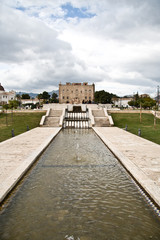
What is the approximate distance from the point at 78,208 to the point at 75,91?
265 ft

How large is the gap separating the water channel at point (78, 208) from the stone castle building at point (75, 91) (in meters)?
76.4

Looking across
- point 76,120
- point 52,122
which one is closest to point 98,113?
point 76,120

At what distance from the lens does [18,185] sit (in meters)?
6.11

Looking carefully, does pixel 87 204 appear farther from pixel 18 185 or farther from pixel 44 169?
pixel 44 169

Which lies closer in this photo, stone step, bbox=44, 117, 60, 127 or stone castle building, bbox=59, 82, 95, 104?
stone step, bbox=44, 117, 60, 127

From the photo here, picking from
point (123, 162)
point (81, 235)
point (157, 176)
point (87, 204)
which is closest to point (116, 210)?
point (87, 204)

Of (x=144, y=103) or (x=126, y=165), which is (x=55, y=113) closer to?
(x=144, y=103)

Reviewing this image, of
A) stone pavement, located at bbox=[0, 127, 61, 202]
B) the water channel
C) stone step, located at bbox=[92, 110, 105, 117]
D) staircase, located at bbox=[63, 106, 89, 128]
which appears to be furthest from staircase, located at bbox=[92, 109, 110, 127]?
the water channel

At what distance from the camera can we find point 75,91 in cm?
8419

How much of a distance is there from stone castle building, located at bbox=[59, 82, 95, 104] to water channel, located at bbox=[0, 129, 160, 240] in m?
76.4

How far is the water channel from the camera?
3832mm

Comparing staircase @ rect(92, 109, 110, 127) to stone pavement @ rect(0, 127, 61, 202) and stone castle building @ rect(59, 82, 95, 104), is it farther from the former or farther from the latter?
stone castle building @ rect(59, 82, 95, 104)

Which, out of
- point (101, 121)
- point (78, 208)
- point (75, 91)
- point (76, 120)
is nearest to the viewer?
point (78, 208)

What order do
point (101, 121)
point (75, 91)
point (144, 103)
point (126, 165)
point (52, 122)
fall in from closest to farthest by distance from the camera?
point (126, 165) → point (52, 122) → point (101, 121) → point (144, 103) → point (75, 91)
